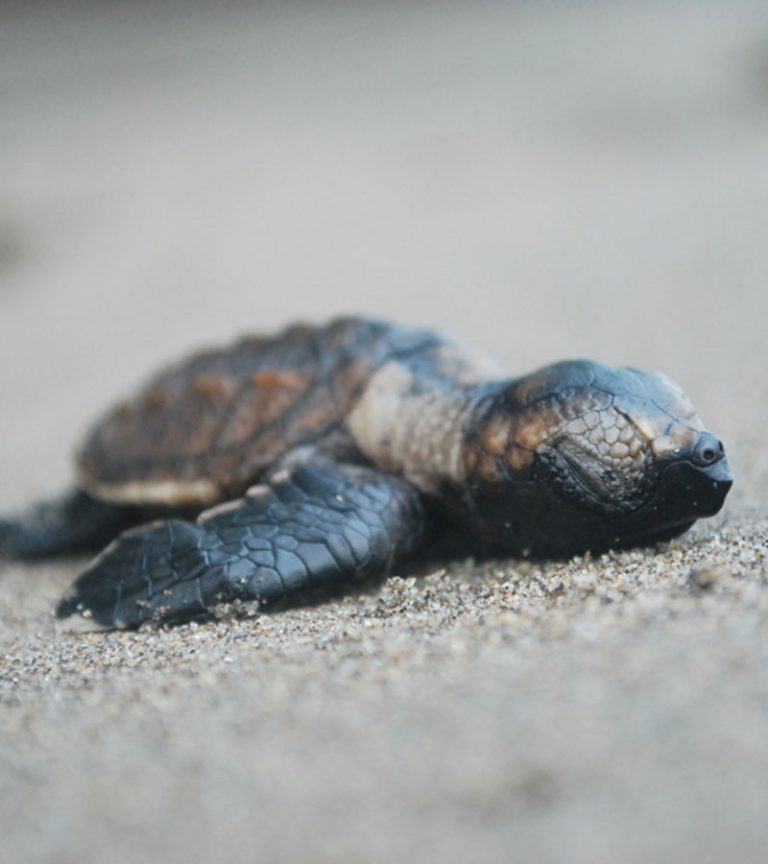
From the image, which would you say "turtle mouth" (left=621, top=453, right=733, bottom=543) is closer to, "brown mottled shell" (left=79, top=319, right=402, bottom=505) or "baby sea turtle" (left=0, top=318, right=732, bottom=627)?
"baby sea turtle" (left=0, top=318, right=732, bottom=627)

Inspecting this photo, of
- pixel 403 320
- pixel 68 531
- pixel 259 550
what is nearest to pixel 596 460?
pixel 259 550

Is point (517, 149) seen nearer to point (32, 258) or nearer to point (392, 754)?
point (32, 258)

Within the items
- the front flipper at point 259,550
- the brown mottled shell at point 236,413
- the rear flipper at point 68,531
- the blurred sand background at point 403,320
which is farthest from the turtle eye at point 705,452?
the rear flipper at point 68,531

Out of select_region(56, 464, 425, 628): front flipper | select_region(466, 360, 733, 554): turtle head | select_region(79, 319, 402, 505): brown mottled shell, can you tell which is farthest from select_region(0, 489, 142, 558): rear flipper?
select_region(466, 360, 733, 554): turtle head

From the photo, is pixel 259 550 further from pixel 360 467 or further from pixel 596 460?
pixel 596 460

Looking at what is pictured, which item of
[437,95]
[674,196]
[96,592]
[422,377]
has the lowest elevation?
[96,592]

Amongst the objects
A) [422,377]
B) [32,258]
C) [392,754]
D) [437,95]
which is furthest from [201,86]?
[392,754]
